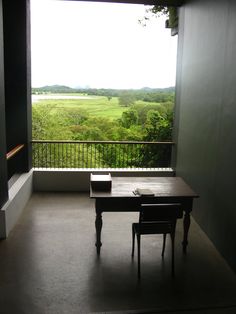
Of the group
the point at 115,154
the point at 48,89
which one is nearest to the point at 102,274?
the point at 115,154

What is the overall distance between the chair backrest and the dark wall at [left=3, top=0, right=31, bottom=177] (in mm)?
3265

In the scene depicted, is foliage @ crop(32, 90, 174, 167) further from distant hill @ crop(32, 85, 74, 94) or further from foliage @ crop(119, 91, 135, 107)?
distant hill @ crop(32, 85, 74, 94)

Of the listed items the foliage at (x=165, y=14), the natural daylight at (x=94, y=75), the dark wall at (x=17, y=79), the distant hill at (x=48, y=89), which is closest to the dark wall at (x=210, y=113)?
the foliage at (x=165, y=14)

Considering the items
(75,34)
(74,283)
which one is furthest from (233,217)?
(75,34)

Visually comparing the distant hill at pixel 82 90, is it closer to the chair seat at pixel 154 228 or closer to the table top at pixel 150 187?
the table top at pixel 150 187

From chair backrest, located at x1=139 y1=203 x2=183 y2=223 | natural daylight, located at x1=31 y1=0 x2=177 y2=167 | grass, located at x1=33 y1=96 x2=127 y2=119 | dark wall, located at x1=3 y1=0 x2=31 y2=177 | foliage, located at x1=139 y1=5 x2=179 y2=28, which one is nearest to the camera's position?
chair backrest, located at x1=139 y1=203 x2=183 y2=223

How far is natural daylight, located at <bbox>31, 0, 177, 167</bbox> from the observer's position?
10.8 meters

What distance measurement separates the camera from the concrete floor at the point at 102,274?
302 centimetres

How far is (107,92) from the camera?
37.9 feet

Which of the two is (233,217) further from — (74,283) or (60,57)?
(60,57)

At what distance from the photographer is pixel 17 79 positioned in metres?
5.79

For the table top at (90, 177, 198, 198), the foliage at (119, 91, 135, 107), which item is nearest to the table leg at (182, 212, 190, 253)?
the table top at (90, 177, 198, 198)

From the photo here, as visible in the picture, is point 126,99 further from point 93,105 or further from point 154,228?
point 154,228

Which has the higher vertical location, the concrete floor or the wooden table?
the wooden table
